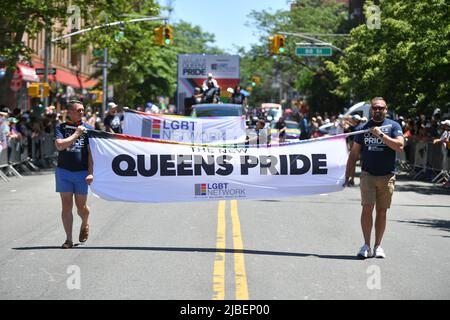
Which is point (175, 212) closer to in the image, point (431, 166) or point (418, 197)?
point (418, 197)

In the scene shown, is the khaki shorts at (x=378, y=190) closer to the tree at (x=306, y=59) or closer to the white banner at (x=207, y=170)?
the white banner at (x=207, y=170)

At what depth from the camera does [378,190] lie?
10906 mm

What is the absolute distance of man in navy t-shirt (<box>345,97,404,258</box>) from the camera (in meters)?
10.8

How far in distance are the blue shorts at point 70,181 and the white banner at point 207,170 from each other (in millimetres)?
516

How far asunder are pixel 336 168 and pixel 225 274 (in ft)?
11.5

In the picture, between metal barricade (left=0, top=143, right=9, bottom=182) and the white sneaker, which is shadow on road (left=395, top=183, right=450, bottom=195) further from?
the white sneaker

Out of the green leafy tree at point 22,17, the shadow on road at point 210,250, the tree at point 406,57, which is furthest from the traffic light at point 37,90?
the shadow on road at point 210,250

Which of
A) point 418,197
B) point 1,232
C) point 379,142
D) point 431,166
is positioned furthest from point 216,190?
point 431,166

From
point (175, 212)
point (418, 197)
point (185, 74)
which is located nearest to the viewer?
point (175, 212)

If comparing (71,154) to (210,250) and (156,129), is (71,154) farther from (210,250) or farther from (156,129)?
(156,129)

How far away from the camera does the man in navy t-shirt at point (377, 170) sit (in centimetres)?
1076

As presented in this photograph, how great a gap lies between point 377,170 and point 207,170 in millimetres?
2465

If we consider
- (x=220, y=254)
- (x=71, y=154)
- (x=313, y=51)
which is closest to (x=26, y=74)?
(x=313, y=51)
